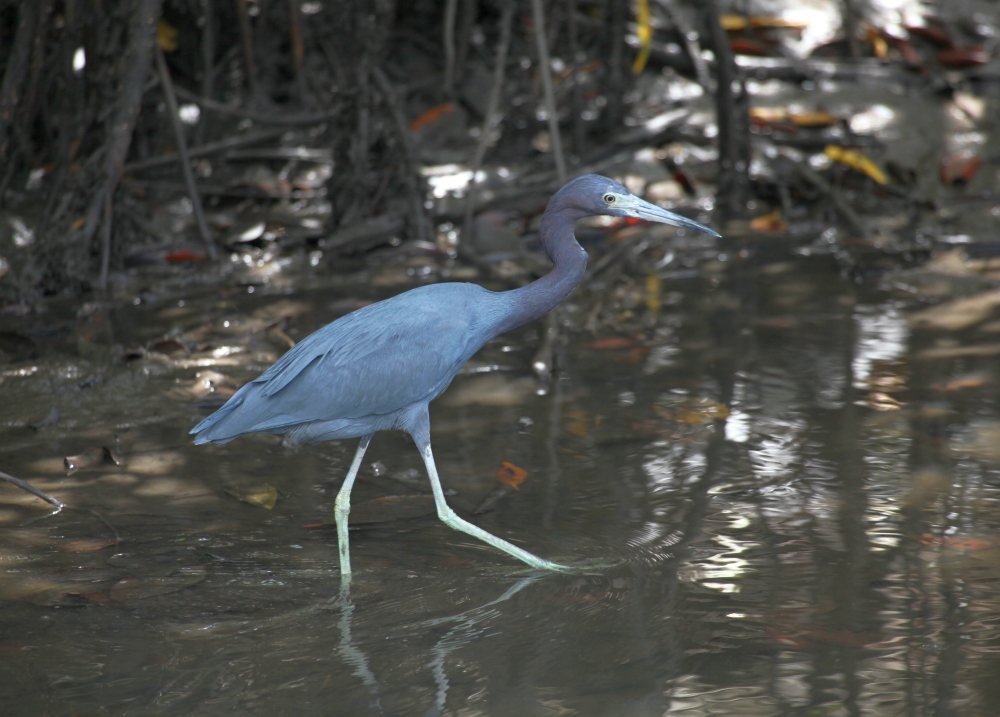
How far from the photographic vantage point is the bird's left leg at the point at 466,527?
12.0 ft

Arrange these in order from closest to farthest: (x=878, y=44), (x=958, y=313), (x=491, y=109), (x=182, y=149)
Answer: (x=958, y=313), (x=491, y=109), (x=182, y=149), (x=878, y=44)

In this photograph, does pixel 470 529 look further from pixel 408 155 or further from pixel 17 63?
pixel 17 63

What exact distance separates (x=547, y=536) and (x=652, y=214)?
4.11 feet

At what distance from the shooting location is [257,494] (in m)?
4.19

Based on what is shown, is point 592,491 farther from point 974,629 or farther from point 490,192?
point 490,192

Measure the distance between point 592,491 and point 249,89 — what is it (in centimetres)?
605

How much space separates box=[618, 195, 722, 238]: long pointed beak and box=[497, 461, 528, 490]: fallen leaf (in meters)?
1.19

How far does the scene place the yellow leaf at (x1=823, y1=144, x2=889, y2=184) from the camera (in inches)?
324

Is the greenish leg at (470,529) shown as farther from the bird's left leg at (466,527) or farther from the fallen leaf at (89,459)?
the fallen leaf at (89,459)

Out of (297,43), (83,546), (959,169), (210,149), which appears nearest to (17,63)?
(210,149)

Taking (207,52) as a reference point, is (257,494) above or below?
below

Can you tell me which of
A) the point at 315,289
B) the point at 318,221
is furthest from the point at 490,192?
the point at 315,289

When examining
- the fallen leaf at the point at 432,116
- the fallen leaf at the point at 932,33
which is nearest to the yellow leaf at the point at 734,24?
the fallen leaf at the point at 932,33

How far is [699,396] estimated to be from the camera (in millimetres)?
5059
